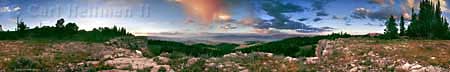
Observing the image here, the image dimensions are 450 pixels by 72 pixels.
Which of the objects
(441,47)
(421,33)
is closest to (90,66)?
(441,47)

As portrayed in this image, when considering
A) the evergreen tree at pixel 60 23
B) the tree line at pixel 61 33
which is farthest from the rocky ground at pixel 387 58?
the evergreen tree at pixel 60 23

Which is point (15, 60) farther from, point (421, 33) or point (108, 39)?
point (421, 33)

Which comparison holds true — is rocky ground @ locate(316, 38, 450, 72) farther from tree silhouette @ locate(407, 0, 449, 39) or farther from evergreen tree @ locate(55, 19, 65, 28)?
tree silhouette @ locate(407, 0, 449, 39)

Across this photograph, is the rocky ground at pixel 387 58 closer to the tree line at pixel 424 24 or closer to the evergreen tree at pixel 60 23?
the evergreen tree at pixel 60 23

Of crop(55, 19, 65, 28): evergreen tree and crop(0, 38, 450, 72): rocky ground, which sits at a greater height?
crop(55, 19, 65, 28): evergreen tree

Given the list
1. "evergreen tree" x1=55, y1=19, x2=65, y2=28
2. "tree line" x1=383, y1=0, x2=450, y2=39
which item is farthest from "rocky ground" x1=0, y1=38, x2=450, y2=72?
"tree line" x1=383, y1=0, x2=450, y2=39
